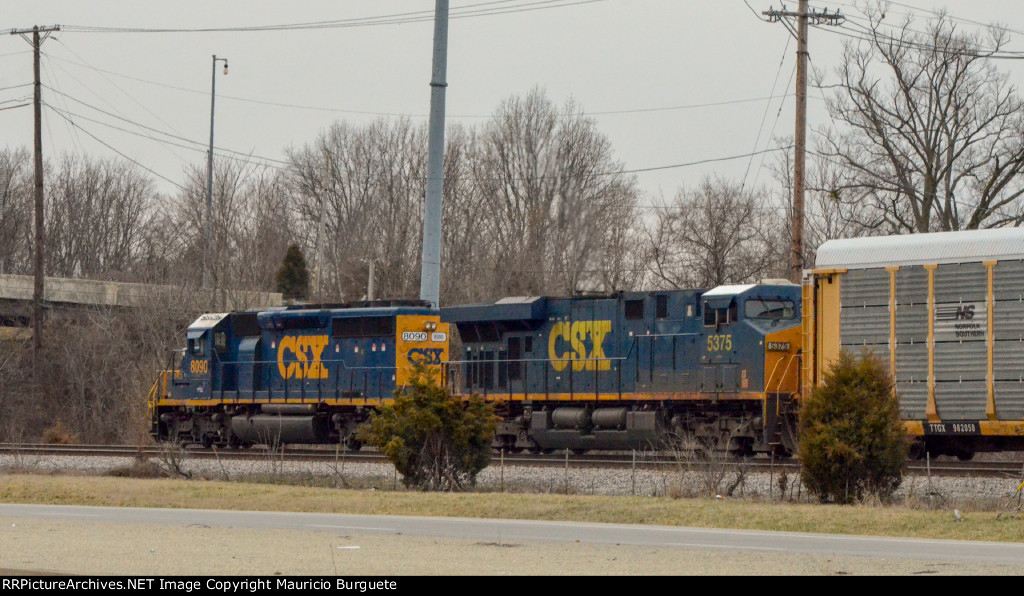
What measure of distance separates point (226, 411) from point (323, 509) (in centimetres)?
1611

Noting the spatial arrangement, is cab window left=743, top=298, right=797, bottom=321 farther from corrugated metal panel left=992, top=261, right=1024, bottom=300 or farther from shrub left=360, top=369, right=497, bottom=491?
shrub left=360, top=369, right=497, bottom=491

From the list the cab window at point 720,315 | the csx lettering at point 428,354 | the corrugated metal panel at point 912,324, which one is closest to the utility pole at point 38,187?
the csx lettering at point 428,354

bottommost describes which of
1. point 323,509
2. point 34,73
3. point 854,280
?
point 323,509

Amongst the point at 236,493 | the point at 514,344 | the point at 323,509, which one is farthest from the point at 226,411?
the point at 323,509

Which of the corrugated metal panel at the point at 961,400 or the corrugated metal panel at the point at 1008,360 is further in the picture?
the corrugated metal panel at the point at 961,400

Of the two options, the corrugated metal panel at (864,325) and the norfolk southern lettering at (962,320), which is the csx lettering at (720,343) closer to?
the corrugated metal panel at (864,325)

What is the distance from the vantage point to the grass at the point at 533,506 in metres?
Answer: 15.1

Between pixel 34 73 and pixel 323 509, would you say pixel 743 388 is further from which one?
pixel 34 73

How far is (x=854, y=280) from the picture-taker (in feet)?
73.6

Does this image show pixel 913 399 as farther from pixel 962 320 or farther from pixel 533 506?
pixel 533 506

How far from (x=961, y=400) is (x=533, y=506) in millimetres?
8126

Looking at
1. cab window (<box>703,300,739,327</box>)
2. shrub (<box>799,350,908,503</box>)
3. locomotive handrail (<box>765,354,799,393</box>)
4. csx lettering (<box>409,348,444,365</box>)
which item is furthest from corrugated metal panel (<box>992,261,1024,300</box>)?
csx lettering (<box>409,348,444,365</box>)

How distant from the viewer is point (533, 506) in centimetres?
1758

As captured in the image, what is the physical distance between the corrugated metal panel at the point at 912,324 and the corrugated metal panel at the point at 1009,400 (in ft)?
4.83
